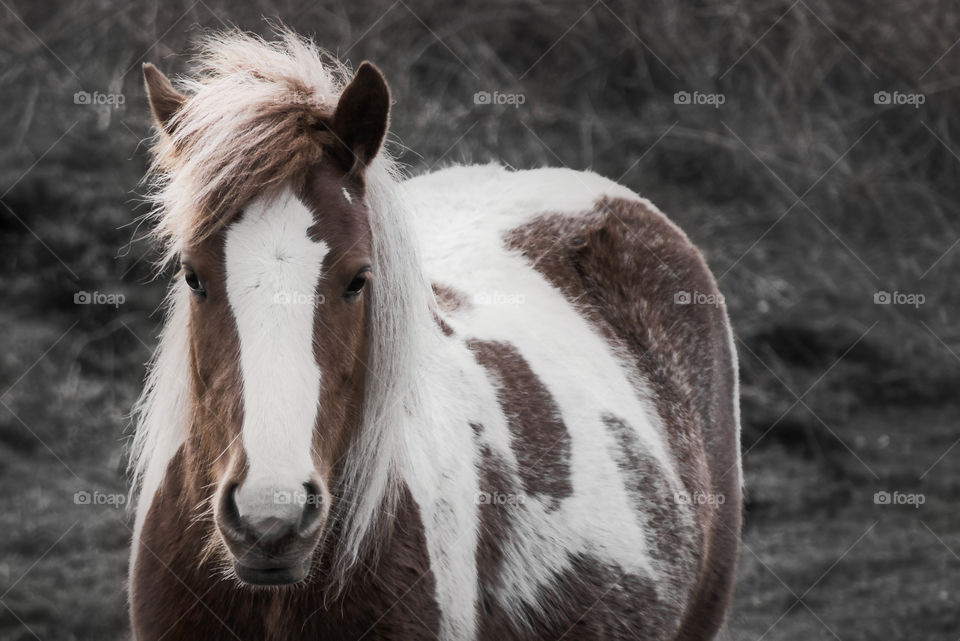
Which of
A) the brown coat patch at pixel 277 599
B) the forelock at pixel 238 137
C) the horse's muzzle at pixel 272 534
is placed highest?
the forelock at pixel 238 137

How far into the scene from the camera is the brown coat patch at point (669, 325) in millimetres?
3840

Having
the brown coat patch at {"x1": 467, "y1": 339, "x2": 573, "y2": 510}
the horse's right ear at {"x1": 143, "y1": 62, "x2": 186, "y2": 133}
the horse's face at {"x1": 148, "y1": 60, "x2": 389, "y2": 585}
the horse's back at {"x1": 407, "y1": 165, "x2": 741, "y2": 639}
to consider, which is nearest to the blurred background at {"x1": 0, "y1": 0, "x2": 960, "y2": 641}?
the horse's back at {"x1": 407, "y1": 165, "x2": 741, "y2": 639}

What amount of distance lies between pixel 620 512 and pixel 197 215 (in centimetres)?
169

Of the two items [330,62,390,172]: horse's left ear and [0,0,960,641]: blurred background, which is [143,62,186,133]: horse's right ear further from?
[0,0,960,641]: blurred background

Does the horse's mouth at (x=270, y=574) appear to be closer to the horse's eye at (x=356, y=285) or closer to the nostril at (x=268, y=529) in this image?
the nostril at (x=268, y=529)

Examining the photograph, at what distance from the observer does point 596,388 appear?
354 centimetres

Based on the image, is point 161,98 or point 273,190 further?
point 161,98

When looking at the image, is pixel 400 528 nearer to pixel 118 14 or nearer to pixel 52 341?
pixel 52 341

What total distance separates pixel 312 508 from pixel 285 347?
340 mm

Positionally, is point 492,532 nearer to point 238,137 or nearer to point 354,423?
point 354,423

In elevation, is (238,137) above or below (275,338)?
above

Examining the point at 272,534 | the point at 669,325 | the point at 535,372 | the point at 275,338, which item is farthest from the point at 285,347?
the point at 669,325

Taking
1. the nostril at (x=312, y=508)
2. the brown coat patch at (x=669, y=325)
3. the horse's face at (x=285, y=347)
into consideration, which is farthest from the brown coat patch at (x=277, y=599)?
the brown coat patch at (x=669, y=325)

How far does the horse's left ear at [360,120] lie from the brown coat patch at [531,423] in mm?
918
